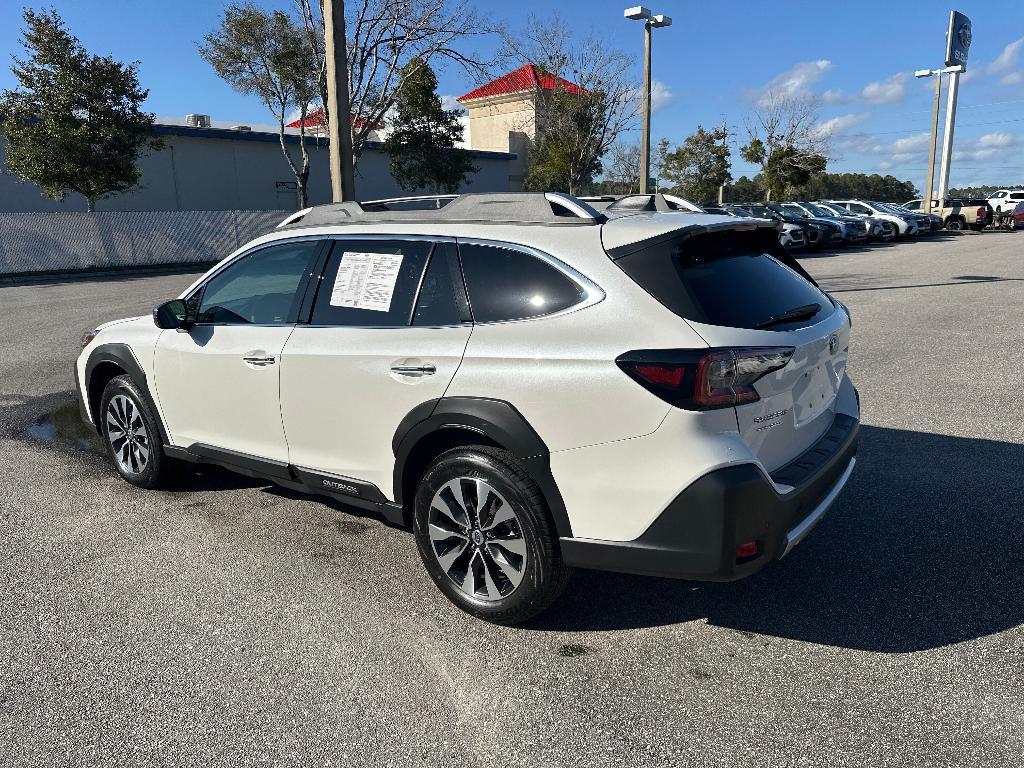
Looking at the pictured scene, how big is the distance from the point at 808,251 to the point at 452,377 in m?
25.7

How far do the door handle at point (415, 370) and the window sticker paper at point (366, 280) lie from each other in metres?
0.35

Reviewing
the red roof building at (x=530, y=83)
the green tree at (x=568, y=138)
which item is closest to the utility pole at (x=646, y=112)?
the red roof building at (x=530, y=83)

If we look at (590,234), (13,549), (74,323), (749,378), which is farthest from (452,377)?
(74,323)

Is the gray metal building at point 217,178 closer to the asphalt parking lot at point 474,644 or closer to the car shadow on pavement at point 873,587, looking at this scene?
the asphalt parking lot at point 474,644

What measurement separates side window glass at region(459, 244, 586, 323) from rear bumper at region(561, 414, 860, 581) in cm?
89

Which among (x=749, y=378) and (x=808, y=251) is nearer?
(x=749, y=378)

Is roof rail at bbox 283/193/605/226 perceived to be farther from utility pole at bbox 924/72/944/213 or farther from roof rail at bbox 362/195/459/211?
utility pole at bbox 924/72/944/213

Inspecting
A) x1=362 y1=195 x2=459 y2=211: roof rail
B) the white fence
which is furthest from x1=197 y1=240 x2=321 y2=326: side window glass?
the white fence

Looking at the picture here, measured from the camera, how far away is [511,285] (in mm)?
3229

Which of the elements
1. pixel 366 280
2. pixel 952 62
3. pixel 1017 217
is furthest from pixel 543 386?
pixel 952 62

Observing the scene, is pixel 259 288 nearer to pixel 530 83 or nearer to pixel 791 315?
pixel 791 315

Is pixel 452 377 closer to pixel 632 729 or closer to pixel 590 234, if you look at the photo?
pixel 590 234

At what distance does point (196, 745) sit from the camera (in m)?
2.62

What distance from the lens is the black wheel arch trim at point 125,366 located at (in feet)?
15.6
